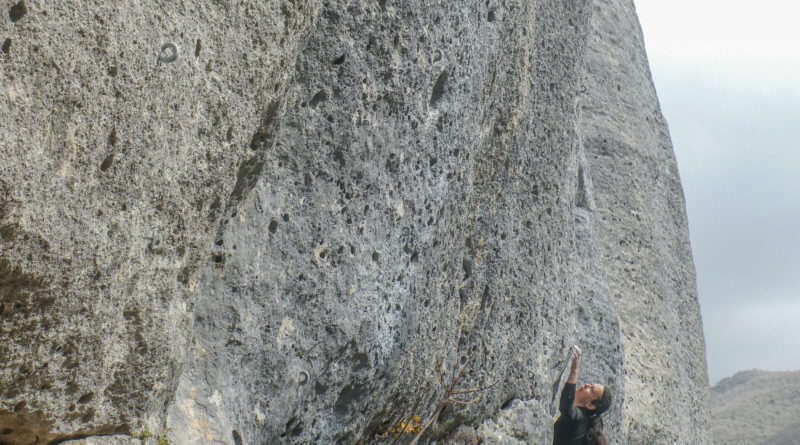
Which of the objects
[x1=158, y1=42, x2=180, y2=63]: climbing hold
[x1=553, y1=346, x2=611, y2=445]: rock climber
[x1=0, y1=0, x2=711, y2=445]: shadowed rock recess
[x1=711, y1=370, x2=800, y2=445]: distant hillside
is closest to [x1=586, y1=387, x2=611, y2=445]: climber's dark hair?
[x1=553, y1=346, x2=611, y2=445]: rock climber

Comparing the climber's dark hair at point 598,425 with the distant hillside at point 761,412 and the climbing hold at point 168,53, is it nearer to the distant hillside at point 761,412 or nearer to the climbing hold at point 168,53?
the climbing hold at point 168,53

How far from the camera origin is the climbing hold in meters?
1.92

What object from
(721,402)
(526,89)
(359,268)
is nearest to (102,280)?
(359,268)

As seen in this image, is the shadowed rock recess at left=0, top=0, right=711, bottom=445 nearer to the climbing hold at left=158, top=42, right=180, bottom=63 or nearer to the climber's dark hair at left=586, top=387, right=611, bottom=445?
the climbing hold at left=158, top=42, right=180, bottom=63

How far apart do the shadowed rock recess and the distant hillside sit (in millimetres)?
11196

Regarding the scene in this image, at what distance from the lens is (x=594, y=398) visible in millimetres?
4340

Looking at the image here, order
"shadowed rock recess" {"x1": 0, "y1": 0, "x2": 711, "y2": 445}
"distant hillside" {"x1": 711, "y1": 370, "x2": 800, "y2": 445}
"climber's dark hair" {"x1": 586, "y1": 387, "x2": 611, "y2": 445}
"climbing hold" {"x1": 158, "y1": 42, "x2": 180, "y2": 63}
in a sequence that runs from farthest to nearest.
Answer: "distant hillside" {"x1": 711, "y1": 370, "x2": 800, "y2": 445}
"climber's dark hair" {"x1": 586, "y1": 387, "x2": 611, "y2": 445}
"climbing hold" {"x1": 158, "y1": 42, "x2": 180, "y2": 63}
"shadowed rock recess" {"x1": 0, "y1": 0, "x2": 711, "y2": 445}

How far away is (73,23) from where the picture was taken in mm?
1643

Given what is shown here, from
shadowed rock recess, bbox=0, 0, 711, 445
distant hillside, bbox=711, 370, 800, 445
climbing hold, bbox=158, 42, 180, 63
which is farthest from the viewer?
distant hillside, bbox=711, 370, 800, 445

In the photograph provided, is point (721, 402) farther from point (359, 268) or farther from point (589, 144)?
point (359, 268)

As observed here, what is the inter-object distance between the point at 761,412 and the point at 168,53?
15752mm

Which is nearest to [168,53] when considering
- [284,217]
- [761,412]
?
[284,217]

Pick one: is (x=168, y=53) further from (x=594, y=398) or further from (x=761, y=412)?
(x=761, y=412)

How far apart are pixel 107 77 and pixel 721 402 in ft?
58.6
